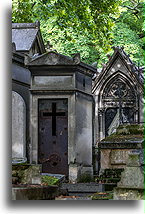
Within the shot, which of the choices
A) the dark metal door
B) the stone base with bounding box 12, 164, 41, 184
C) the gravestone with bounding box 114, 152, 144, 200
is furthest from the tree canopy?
the gravestone with bounding box 114, 152, 144, 200

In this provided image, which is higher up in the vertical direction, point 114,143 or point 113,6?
point 113,6

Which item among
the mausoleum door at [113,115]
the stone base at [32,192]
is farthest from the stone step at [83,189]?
the mausoleum door at [113,115]

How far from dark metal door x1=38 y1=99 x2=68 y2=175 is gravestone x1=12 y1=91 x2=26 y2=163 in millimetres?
322

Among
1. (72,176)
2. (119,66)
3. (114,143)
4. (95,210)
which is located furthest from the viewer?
(119,66)

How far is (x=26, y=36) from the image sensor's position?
30.9 ft

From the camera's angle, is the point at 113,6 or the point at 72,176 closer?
the point at 113,6

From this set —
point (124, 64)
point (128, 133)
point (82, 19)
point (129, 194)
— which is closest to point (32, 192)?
point (129, 194)

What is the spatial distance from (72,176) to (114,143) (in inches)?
67.6

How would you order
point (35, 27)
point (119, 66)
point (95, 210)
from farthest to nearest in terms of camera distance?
point (119, 66)
point (35, 27)
point (95, 210)

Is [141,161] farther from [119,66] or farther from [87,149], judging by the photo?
[119,66]

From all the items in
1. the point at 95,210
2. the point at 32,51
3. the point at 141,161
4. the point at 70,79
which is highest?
the point at 32,51

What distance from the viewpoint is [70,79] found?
8539mm

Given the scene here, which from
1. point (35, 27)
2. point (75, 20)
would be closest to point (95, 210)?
point (75, 20)

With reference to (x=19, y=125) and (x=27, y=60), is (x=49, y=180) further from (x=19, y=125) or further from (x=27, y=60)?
(x=27, y=60)
